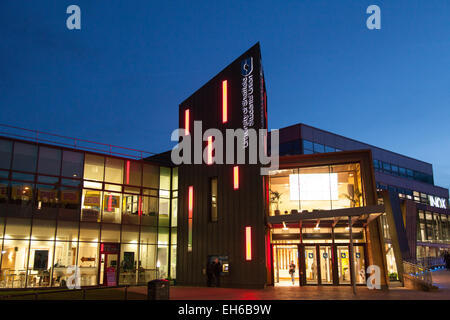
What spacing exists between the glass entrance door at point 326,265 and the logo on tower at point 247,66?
11.4 m

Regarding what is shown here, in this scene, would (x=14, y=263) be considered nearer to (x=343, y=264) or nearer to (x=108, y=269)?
(x=108, y=269)

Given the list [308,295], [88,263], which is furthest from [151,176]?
[308,295]

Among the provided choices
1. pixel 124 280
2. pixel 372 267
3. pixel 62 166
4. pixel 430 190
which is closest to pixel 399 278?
pixel 372 267

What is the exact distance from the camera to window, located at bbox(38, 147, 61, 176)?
935 inches

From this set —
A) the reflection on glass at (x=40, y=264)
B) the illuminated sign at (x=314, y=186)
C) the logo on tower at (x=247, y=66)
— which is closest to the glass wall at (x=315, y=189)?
→ the illuminated sign at (x=314, y=186)

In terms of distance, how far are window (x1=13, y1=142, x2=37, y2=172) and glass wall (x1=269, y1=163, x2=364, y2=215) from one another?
558 inches

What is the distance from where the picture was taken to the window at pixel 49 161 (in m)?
23.8

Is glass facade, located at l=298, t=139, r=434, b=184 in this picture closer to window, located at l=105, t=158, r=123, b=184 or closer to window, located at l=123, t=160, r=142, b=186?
window, located at l=123, t=160, r=142, b=186

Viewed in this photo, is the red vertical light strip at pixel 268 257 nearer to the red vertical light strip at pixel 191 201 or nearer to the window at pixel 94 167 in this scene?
the red vertical light strip at pixel 191 201

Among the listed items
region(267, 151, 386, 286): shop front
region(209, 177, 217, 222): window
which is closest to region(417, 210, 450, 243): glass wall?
region(267, 151, 386, 286): shop front

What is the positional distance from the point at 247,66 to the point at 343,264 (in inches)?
516

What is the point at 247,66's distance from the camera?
25406 millimetres
